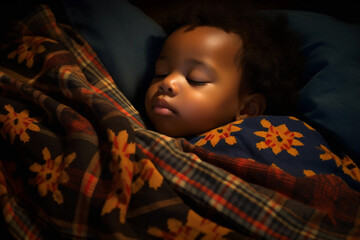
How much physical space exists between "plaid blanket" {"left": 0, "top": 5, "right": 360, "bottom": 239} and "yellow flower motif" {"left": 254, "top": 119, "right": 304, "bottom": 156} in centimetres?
15

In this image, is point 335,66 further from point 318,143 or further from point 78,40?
point 78,40

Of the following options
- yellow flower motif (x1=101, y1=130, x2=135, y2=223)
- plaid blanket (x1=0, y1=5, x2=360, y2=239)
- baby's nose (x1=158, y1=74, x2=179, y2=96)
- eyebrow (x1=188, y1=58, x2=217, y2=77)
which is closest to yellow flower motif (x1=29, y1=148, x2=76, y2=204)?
plaid blanket (x1=0, y1=5, x2=360, y2=239)

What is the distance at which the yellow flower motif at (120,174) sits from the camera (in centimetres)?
63

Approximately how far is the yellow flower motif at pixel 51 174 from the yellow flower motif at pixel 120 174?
4.1 inches

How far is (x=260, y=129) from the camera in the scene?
91cm

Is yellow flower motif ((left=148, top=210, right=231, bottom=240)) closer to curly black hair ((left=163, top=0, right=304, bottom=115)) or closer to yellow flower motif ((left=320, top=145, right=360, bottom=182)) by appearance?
yellow flower motif ((left=320, top=145, right=360, bottom=182))

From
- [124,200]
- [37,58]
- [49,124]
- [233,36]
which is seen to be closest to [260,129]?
[233,36]

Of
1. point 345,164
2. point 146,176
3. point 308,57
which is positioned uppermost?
point 308,57

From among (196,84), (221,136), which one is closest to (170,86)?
(196,84)

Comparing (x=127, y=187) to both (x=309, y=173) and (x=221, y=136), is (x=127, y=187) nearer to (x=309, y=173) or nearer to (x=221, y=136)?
(x=221, y=136)

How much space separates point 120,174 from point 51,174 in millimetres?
181

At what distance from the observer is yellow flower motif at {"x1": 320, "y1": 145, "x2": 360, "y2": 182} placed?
2.81 ft

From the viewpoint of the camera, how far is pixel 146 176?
2.19 ft

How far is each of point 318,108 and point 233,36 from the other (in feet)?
1.31
